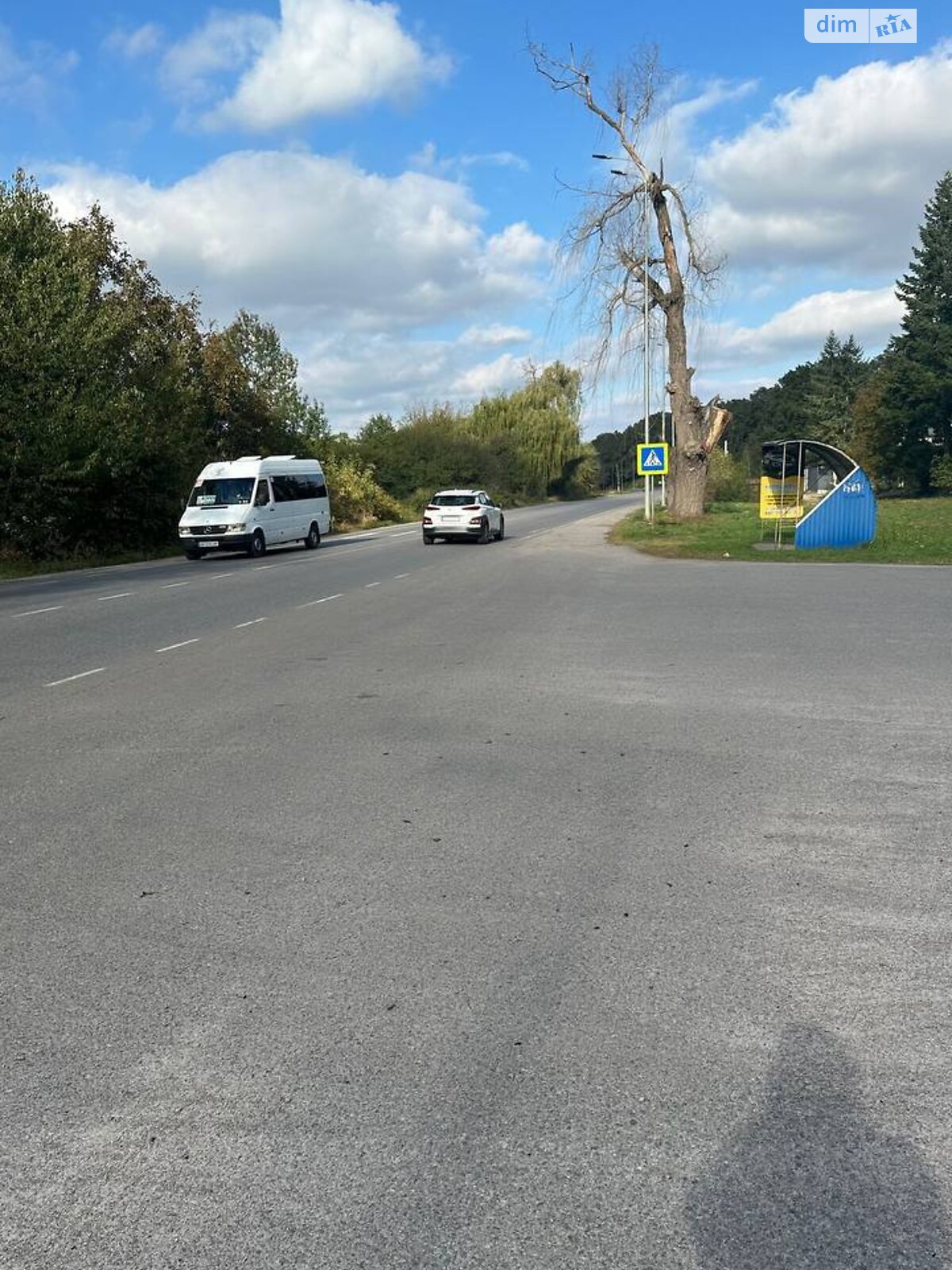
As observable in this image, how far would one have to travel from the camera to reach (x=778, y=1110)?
9.47 ft

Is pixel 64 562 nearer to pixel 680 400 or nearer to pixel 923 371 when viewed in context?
pixel 680 400

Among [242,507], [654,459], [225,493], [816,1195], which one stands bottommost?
[816,1195]

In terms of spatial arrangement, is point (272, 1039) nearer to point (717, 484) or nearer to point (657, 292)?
point (657, 292)

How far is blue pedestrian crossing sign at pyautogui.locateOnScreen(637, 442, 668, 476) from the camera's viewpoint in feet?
117

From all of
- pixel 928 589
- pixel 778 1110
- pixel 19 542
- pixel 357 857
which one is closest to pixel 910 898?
pixel 778 1110

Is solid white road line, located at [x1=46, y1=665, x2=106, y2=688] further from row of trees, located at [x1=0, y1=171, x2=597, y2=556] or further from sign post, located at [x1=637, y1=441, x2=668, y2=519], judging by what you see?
sign post, located at [x1=637, y1=441, x2=668, y2=519]

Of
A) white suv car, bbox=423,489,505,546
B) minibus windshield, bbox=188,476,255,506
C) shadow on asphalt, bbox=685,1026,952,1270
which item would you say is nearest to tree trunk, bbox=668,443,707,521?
white suv car, bbox=423,489,505,546

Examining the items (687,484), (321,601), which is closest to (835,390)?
(687,484)

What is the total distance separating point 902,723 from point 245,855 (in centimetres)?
473

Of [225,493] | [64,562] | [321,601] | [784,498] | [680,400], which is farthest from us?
[680,400]

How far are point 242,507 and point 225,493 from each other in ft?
2.97

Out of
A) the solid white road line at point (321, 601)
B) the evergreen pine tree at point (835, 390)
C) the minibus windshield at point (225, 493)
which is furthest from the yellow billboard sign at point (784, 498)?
the evergreen pine tree at point (835, 390)

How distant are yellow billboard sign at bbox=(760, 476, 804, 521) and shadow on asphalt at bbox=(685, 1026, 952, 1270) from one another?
24601mm

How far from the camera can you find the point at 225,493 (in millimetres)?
29328
